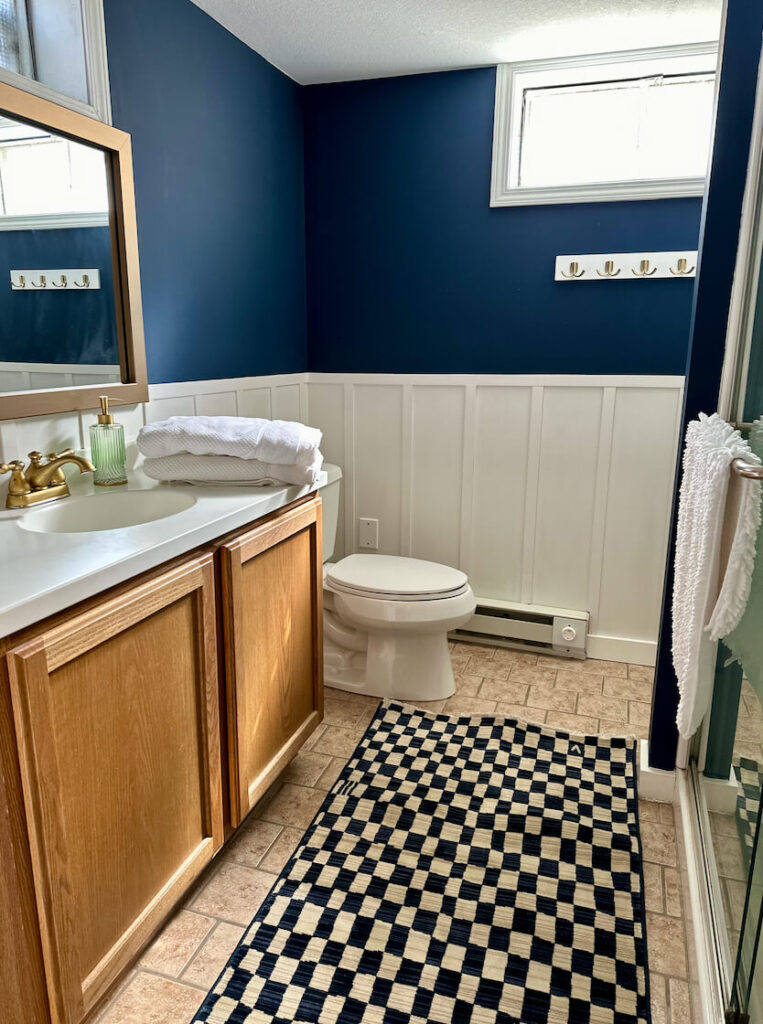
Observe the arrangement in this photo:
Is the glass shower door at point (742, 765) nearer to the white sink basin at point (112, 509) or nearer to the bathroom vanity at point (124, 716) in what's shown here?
the bathroom vanity at point (124, 716)

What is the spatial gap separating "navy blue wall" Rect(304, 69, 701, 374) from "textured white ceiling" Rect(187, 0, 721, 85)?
0.16m

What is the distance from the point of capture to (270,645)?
1.66m

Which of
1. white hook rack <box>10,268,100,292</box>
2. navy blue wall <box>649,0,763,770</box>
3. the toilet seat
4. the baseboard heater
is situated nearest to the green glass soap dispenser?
white hook rack <box>10,268,100,292</box>

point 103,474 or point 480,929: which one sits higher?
point 103,474

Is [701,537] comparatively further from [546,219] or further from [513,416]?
[546,219]

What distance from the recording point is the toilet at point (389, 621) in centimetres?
232

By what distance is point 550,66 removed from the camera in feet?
8.06

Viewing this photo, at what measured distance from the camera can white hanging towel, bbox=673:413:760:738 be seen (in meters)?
1.02

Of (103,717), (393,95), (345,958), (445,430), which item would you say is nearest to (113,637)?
(103,717)

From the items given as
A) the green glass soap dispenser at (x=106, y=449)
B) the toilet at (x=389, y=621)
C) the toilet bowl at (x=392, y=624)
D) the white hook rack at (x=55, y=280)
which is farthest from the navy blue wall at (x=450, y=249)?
the green glass soap dispenser at (x=106, y=449)

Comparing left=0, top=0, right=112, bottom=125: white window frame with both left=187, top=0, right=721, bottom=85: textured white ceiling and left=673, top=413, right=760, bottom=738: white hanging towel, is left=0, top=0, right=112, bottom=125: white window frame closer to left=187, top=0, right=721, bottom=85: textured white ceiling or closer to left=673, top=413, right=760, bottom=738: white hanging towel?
left=187, top=0, right=721, bottom=85: textured white ceiling

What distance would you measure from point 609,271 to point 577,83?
2.35 feet

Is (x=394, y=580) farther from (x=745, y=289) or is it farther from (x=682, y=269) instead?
(x=682, y=269)

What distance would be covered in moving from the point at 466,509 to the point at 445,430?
13.5 inches
